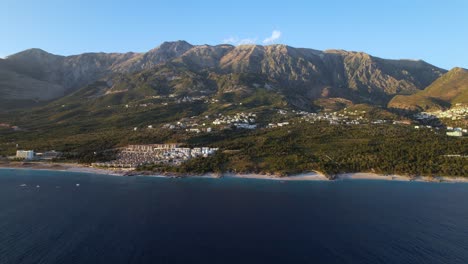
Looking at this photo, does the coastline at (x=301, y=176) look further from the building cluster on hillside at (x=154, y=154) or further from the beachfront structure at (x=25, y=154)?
the beachfront structure at (x=25, y=154)

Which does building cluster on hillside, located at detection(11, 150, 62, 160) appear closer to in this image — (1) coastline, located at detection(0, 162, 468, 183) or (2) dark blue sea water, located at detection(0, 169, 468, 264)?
(1) coastline, located at detection(0, 162, 468, 183)

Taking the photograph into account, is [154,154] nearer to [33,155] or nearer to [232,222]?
[33,155]

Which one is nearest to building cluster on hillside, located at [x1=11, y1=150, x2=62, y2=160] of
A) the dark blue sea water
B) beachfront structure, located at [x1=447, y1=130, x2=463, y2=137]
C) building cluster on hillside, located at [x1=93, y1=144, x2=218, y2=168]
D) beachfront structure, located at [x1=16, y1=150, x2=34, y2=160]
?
beachfront structure, located at [x1=16, y1=150, x2=34, y2=160]

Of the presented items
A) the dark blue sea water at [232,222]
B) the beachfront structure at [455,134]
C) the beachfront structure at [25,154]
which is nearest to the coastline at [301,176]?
the dark blue sea water at [232,222]

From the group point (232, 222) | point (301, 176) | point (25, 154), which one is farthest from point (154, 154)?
point (232, 222)

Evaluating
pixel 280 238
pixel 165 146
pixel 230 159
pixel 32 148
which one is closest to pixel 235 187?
pixel 230 159
